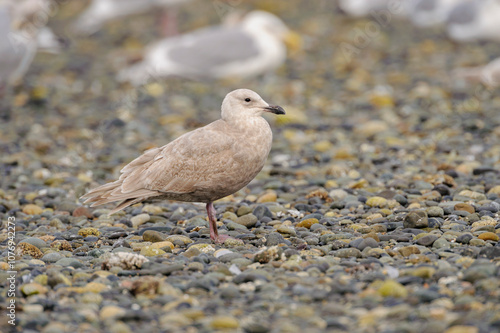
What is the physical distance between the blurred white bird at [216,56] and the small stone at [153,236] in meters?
6.09

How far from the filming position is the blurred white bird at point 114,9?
43.0 ft

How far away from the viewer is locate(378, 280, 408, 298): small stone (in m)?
3.63

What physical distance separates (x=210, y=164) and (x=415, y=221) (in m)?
1.50

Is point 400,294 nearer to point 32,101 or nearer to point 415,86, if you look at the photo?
point 415,86

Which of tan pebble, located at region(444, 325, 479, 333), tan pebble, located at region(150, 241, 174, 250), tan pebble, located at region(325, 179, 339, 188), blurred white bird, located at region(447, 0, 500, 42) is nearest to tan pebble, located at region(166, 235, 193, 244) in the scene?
tan pebble, located at region(150, 241, 174, 250)

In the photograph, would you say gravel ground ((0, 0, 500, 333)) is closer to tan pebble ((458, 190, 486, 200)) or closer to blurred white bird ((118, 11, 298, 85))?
tan pebble ((458, 190, 486, 200))

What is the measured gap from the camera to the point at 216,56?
35.3 feet

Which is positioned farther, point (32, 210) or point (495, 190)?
point (32, 210)

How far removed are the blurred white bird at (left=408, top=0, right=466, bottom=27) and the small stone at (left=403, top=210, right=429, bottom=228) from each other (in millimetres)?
8576

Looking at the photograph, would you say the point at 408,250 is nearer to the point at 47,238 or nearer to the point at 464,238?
the point at 464,238

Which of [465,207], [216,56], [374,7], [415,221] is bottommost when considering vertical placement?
[415,221]

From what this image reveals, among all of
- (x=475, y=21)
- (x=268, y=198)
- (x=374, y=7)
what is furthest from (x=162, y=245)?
(x=374, y=7)

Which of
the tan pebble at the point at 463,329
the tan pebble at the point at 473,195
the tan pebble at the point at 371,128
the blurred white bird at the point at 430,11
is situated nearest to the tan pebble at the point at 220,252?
the tan pebble at the point at 463,329

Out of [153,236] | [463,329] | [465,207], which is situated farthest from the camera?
[465,207]
